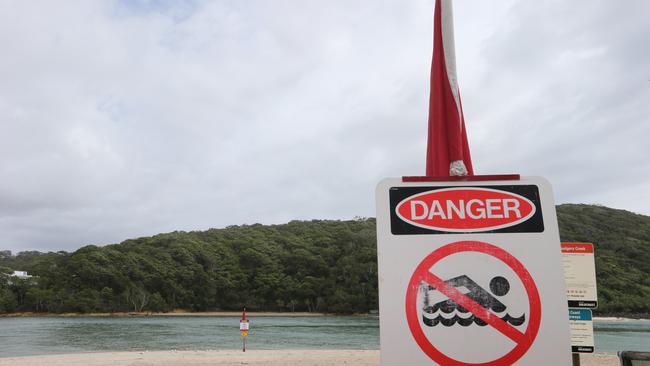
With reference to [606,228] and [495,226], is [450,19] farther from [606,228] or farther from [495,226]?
[606,228]

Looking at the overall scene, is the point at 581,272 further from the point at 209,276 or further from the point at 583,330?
the point at 209,276

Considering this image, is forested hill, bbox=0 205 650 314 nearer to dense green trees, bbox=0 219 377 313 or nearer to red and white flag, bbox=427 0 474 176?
dense green trees, bbox=0 219 377 313

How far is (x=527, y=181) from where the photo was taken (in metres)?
1.62

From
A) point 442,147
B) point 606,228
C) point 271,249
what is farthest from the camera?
point 606,228

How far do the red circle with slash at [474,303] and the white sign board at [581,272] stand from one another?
2.63m

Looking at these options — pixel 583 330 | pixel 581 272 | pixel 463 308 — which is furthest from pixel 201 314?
pixel 463 308

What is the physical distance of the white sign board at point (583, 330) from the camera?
4039mm

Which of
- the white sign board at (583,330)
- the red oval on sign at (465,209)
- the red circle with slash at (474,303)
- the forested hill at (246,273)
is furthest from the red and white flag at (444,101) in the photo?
the forested hill at (246,273)

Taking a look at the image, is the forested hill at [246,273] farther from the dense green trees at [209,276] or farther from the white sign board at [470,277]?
the white sign board at [470,277]

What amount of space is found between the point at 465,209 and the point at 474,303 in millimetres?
307

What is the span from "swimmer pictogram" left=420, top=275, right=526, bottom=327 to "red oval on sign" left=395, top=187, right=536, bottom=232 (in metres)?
0.18

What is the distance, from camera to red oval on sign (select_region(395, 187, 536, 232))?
60.9 inches

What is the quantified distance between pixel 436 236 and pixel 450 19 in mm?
1154

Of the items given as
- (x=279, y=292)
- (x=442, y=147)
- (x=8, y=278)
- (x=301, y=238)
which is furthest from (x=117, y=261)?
(x=442, y=147)
